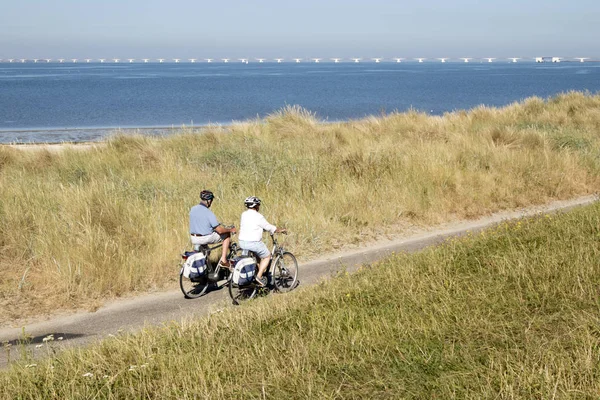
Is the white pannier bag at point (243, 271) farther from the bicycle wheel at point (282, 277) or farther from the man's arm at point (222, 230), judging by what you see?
the man's arm at point (222, 230)

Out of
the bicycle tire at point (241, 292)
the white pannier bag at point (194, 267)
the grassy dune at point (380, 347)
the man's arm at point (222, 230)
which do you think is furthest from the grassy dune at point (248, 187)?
the grassy dune at point (380, 347)

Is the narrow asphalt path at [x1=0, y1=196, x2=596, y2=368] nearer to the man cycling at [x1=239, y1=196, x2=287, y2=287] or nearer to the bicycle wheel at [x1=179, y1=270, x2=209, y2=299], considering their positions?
the bicycle wheel at [x1=179, y1=270, x2=209, y2=299]

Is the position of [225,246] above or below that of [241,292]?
above

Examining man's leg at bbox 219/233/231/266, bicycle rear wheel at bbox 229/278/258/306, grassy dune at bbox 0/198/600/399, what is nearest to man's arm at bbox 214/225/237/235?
man's leg at bbox 219/233/231/266

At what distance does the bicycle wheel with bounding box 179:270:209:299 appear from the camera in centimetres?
934

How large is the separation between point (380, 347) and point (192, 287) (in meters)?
4.53

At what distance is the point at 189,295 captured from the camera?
9.46 metres

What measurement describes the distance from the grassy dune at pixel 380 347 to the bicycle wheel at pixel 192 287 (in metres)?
1.76

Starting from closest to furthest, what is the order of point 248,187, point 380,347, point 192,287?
point 380,347, point 192,287, point 248,187

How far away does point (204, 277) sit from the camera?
30.5 ft

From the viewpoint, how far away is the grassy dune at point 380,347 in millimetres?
5219

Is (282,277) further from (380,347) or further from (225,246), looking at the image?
(380,347)

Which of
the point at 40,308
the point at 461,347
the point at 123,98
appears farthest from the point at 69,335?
the point at 123,98

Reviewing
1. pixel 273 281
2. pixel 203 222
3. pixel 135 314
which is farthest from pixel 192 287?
pixel 273 281
